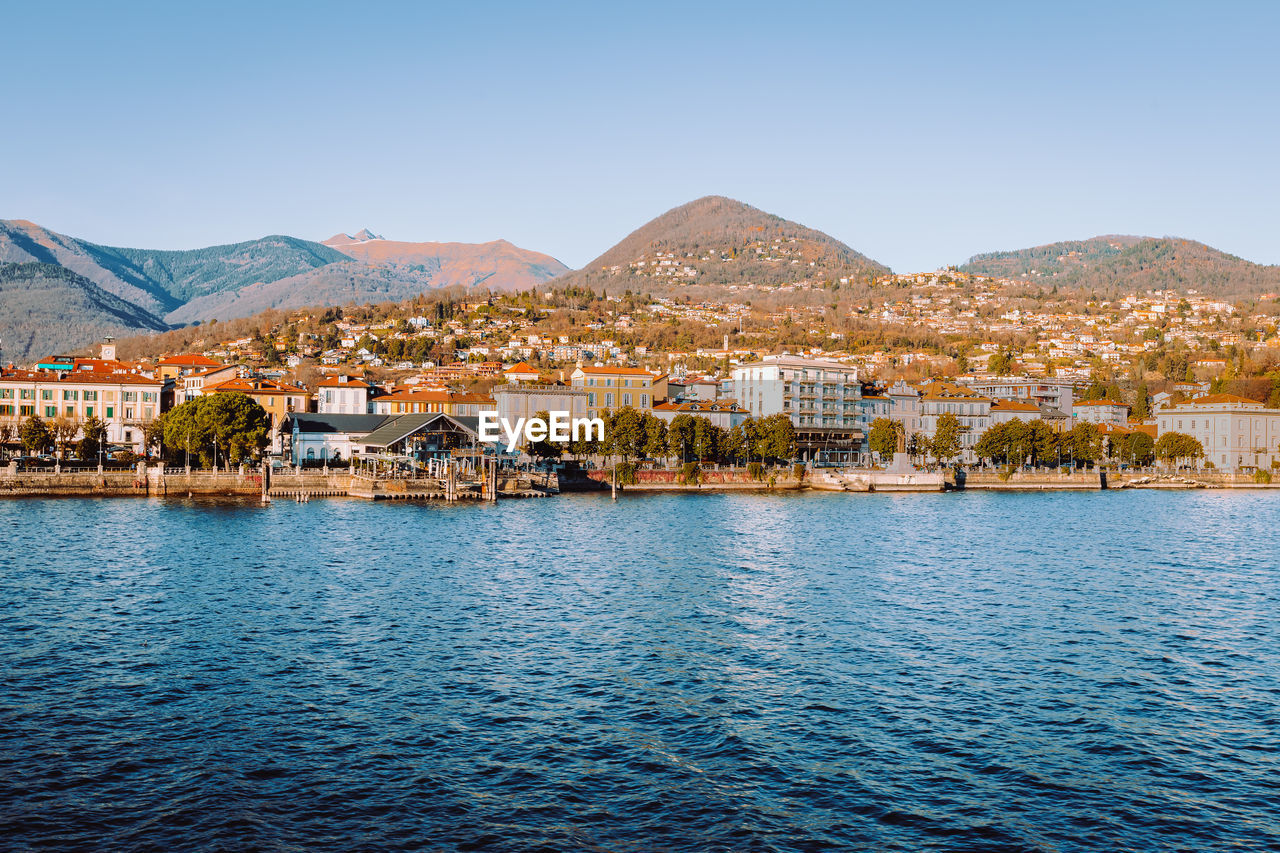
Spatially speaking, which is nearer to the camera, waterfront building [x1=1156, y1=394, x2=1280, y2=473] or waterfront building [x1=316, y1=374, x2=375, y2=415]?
waterfront building [x1=316, y1=374, x2=375, y2=415]

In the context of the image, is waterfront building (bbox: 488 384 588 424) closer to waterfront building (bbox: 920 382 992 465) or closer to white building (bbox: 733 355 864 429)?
white building (bbox: 733 355 864 429)

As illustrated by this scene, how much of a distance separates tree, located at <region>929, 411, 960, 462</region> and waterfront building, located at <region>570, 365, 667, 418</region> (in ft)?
118

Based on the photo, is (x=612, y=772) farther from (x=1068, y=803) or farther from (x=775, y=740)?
(x=1068, y=803)

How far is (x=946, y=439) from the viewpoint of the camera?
4808 inches

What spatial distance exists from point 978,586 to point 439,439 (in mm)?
69707

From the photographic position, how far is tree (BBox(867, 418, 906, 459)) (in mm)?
121812

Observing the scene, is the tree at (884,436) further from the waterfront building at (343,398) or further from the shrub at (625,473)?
the waterfront building at (343,398)

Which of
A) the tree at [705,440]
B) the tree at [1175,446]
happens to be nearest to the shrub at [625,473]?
the tree at [705,440]

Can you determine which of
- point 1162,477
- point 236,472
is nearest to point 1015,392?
point 1162,477

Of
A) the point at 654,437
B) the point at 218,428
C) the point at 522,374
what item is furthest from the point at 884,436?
the point at 218,428

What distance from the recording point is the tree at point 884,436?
400ft

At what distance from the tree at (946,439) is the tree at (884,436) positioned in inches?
192

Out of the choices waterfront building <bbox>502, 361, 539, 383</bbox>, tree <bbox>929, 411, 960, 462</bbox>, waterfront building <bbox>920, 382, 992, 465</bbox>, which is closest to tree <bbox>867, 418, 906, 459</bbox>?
tree <bbox>929, 411, 960, 462</bbox>

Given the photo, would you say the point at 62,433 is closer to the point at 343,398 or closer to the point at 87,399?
the point at 87,399
